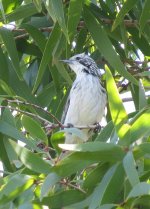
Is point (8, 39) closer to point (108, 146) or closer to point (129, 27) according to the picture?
point (129, 27)

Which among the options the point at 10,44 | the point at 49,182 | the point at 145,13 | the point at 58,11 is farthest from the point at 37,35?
the point at 49,182

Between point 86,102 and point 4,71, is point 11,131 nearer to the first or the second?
point 4,71

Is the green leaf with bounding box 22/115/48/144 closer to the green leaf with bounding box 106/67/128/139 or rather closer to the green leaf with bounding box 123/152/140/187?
the green leaf with bounding box 106/67/128/139

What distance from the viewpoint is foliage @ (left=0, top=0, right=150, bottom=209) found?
107 inches

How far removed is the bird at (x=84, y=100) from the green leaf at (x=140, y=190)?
7.39ft

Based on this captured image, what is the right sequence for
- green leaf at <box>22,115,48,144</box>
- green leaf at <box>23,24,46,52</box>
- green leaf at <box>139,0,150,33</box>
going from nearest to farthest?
green leaf at <box>22,115,48,144</box>
green leaf at <box>139,0,150,33</box>
green leaf at <box>23,24,46,52</box>

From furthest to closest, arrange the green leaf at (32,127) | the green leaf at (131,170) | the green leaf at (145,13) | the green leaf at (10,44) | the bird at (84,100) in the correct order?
the bird at (84,100) → the green leaf at (10,44) → the green leaf at (145,13) → the green leaf at (32,127) → the green leaf at (131,170)

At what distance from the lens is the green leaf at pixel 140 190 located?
98.0 inches

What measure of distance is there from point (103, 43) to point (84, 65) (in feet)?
4.10

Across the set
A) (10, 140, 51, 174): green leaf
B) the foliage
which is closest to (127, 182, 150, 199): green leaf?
the foliage

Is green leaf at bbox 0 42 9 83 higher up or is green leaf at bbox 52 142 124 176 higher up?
green leaf at bbox 52 142 124 176

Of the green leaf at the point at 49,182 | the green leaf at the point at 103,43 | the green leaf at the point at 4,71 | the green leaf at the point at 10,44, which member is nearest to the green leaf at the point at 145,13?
the green leaf at the point at 103,43

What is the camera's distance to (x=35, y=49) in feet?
15.1

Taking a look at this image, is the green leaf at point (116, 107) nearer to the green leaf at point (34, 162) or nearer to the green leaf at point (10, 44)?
the green leaf at point (34, 162)
